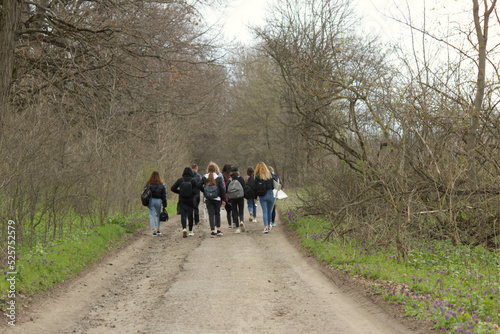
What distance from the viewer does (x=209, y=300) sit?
7.04 meters

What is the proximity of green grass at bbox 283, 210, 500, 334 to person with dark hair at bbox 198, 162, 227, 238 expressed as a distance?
3.24 m

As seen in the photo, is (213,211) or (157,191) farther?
(213,211)

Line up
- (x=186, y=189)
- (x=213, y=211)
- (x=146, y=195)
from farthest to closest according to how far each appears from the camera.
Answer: (x=213, y=211)
(x=186, y=189)
(x=146, y=195)

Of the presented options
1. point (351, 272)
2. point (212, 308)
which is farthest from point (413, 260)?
point (212, 308)

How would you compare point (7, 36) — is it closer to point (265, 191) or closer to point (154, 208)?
point (154, 208)

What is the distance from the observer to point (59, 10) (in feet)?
42.5

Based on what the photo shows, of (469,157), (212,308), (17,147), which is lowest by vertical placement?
(212,308)

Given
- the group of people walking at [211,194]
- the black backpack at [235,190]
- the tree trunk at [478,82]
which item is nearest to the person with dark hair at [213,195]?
the group of people walking at [211,194]

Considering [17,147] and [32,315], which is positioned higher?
[17,147]

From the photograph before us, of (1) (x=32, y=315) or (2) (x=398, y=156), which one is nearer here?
(1) (x=32, y=315)

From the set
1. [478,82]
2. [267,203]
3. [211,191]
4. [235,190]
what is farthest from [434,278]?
[235,190]

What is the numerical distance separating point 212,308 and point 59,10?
9.92 meters

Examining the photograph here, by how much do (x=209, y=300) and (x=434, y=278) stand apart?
355 centimetres

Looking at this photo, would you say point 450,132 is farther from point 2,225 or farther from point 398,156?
point 2,225
